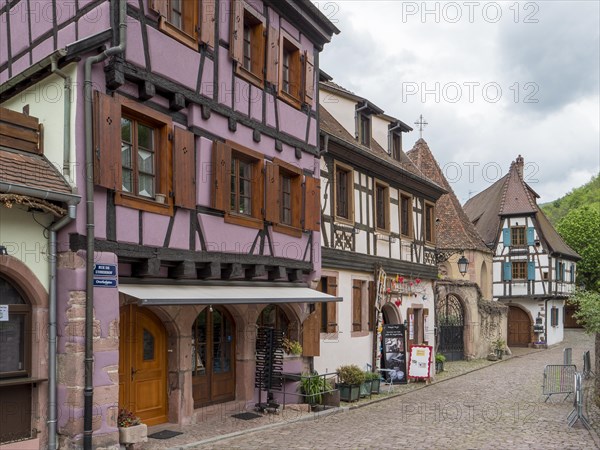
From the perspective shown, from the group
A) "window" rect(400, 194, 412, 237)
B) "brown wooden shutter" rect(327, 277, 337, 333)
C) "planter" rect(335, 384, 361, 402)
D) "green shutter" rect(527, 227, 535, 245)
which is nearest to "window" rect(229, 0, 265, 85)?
"brown wooden shutter" rect(327, 277, 337, 333)

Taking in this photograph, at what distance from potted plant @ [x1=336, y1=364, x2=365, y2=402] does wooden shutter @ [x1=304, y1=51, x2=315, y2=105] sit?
5.68 meters

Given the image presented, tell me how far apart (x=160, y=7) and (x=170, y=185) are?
2.56 metres

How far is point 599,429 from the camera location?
11328mm

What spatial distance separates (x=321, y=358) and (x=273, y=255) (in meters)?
3.84

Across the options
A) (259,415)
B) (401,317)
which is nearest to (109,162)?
(259,415)

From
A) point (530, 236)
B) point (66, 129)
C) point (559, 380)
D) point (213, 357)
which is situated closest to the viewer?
point (66, 129)

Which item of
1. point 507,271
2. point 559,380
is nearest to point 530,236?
point 507,271

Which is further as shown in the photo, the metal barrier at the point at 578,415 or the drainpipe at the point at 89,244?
the metal barrier at the point at 578,415

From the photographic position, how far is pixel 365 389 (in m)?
14.9

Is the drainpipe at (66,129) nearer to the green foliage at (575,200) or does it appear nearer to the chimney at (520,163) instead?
the chimney at (520,163)

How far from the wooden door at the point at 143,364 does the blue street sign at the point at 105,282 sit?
4.30 ft

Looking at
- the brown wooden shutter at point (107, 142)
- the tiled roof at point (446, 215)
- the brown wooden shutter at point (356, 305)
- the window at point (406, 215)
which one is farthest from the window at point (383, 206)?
the tiled roof at point (446, 215)

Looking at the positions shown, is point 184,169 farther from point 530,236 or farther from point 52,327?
point 530,236

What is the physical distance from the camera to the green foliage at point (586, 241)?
158ft
